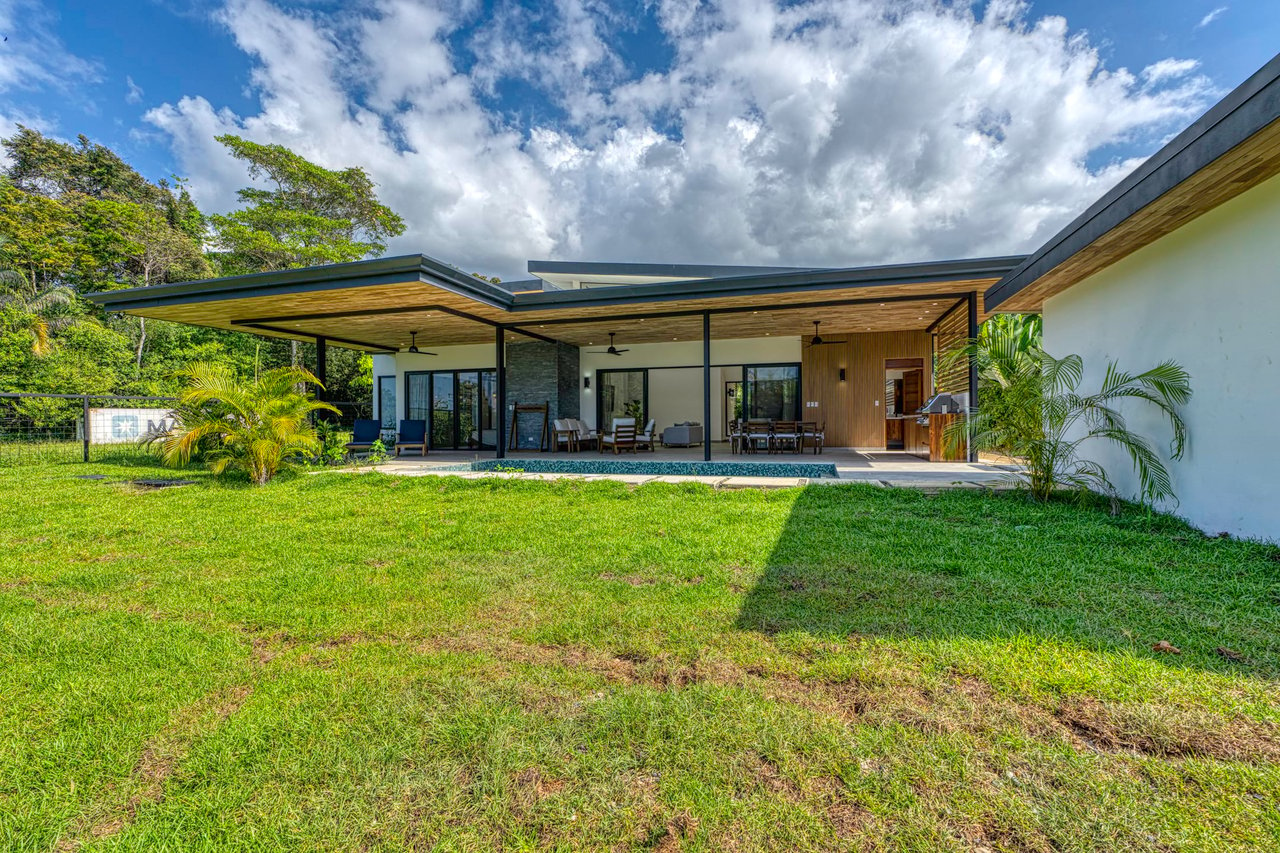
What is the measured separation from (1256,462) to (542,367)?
39.8 ft

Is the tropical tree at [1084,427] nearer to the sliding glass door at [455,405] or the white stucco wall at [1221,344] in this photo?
the white stucco wall at [1221,344]

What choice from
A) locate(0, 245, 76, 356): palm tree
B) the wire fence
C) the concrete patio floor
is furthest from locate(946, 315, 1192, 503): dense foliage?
locate(0, 245, 76, 356): palm tree

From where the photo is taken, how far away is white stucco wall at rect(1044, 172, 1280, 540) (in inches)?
140

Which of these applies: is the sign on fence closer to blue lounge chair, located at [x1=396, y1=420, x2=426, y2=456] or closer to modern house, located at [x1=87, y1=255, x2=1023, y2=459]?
modern house, located at [x1=87, y1=255, x2=1023, y2=459]

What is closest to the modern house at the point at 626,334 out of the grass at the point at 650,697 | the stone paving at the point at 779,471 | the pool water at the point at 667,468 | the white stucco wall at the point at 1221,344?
the pool water at the point at 667,468

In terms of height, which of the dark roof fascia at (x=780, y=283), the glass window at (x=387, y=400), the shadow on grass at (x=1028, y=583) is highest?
the dark roof fascia at (x=780, y=283)

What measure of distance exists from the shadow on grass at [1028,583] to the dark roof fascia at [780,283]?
12.8ft

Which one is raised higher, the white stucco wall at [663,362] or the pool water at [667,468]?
the white stucco wall at [663,362]

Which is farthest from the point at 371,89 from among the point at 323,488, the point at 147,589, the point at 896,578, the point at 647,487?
the point at 896,578

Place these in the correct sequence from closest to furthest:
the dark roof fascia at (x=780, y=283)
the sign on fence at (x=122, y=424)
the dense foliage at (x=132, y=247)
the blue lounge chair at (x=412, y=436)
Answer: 1. the dark roof fascia at (x=780, y=283)
2. the blue lounge chair at (x=412, y=436)
3. the sign on fence at (x=122, y=424)
4. the dense foliage at (x=132, y=247)

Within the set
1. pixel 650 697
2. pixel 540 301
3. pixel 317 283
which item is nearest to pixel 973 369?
pixel 540 301

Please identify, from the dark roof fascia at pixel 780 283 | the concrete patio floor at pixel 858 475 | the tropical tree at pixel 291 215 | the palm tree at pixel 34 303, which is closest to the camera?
the concrete patio floor at pixel 858 475

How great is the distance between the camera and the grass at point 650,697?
1.35 metres

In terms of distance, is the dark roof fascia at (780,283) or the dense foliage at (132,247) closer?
the dark roof fascia at (780,283)
